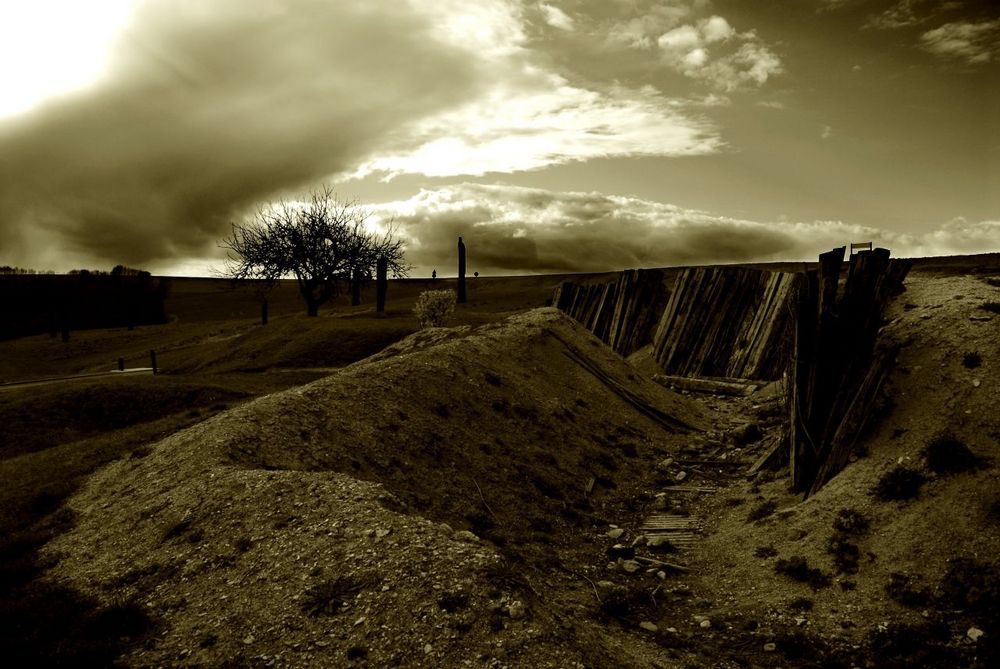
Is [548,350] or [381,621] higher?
[548,350]

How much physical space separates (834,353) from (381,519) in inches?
261

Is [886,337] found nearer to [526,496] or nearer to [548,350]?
[526,496]

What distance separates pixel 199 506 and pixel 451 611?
396 centimetres

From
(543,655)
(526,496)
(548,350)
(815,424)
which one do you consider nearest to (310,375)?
(548,350)

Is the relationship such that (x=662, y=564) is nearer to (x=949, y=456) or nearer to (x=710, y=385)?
(x=949, y=456)

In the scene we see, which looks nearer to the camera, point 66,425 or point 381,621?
point 381,621

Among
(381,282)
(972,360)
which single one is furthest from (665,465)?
(381,282)

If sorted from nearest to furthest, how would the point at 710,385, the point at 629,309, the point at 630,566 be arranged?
the point at 630,566
the point at 710,385
the point at 629,309

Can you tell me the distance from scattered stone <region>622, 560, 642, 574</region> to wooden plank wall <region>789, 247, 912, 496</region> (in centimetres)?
293

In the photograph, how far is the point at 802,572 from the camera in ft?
21.4

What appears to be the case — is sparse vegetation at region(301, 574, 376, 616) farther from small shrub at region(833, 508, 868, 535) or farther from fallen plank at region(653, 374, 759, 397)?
fallen plank at region(653, 374, 759, 397)

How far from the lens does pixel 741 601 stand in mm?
6285

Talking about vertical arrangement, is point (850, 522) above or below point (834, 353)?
below

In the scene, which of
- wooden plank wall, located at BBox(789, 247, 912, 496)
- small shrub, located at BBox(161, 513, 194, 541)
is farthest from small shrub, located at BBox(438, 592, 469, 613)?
wooden plank wall, located at BBox(789, 247, 912, 496)
